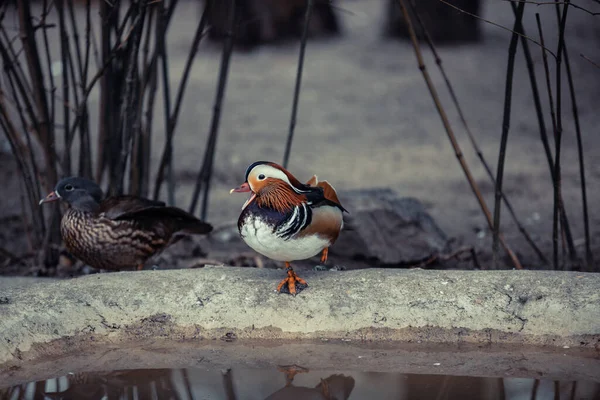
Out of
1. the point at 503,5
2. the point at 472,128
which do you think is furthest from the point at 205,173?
the point at 503,5

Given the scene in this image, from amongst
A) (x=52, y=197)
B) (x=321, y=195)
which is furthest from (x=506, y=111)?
→ (x=52, y=197)

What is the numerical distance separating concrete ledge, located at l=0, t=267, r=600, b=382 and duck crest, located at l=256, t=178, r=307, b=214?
0.26 metres

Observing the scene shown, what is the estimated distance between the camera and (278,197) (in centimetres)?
231

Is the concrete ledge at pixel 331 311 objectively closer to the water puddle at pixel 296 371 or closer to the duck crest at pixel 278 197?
the water puddle at pixel 296 371

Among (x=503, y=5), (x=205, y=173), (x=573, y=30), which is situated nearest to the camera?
(x=205, y=173)

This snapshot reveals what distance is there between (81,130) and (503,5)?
8.53 m

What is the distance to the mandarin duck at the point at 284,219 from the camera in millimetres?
2273

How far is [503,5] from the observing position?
35.0ft

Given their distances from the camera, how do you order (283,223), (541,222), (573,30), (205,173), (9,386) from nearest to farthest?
(9,386), (283,223), (205,173), (541,222), (573,30)

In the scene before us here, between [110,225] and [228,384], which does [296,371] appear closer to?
[228,384]

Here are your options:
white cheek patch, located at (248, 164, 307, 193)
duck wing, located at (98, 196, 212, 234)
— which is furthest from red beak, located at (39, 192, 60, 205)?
white cheek patch, located at (248, 164, 307, 193)

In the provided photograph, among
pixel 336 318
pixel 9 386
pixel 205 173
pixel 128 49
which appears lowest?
pixel 9 386

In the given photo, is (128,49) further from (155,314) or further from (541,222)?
(541,222)

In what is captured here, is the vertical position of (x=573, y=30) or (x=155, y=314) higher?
(x=573, y=30)
